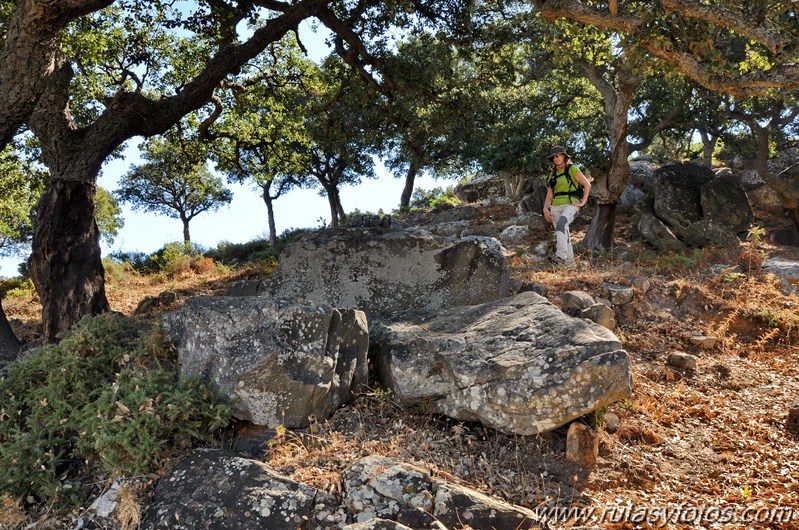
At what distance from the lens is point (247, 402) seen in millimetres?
4906

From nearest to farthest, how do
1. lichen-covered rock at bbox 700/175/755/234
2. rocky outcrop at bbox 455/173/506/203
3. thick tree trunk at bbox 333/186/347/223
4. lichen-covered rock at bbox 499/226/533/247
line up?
lichen-covered rock at bbox 700/175/755/234, lichen-covered rock at bbox 499/226/533/247, rocky outcrop at bbox 455/173/506/203, thick tree trunk at bbox 333/186/347/223

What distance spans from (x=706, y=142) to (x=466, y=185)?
38.9 ft

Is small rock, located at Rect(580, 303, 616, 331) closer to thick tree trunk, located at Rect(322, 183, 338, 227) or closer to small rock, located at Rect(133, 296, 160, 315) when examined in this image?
small rock, located at Rect(133, 296, 160, 315)

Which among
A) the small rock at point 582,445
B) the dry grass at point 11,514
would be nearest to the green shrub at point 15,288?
the dry grass at point 11,514

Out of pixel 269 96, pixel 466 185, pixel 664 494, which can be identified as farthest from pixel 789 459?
pixel 466 185

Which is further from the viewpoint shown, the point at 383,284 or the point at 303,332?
the point at 383,284

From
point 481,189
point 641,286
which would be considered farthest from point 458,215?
point 641,286

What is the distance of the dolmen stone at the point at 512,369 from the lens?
486cm

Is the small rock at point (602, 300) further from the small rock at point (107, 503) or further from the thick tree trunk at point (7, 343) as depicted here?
the thick tree trunk at point (7, 343)

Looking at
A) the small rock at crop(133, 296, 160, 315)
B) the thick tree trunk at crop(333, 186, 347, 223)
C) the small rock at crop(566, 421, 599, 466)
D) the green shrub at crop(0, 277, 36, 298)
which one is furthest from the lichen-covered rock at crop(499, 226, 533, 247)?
the thick tree trunk at crop(333, 186, 347, 223)

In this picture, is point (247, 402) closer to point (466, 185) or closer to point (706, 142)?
point (706, 142)

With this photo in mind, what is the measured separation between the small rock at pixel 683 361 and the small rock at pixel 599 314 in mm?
967

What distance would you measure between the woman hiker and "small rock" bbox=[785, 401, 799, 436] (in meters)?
5.15

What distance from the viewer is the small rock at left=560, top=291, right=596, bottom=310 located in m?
8.10
